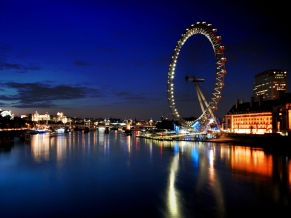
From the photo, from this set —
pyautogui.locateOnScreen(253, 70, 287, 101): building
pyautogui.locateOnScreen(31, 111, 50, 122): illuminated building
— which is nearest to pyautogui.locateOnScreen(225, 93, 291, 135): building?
pyautogui.locateOnScreen(253, 70, 287, 101): building

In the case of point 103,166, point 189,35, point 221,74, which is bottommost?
point 103,166

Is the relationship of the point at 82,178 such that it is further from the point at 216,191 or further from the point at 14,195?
the point at 216,191

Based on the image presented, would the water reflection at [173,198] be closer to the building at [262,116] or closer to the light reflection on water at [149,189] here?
the light reflection on water at [149,189]

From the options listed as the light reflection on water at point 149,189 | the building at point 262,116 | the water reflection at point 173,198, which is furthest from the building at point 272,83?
the water reflection at point 173,198

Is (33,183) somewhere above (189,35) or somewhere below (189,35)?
below

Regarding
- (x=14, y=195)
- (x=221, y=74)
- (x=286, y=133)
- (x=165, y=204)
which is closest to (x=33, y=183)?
(x=14, y=195)

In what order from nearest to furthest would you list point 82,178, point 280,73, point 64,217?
point 64,217 → point 82,178 → point 280,73

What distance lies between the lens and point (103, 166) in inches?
658

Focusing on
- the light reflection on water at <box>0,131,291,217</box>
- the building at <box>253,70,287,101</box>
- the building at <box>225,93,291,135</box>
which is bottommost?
the light reflection on water at <box>0,131,291,217</box>

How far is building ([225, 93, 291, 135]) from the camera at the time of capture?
30344 millimetres

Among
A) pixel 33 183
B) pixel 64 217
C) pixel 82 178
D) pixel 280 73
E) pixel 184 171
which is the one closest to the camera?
pixel 64 217

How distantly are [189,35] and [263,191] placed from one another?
20.9 meters

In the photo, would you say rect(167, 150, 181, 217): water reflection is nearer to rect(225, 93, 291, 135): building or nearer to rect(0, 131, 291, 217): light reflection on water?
rect(0, 131, 291, 217): light reflection on water

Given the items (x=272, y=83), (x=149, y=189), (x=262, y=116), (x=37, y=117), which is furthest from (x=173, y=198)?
(x=37, y=117)
